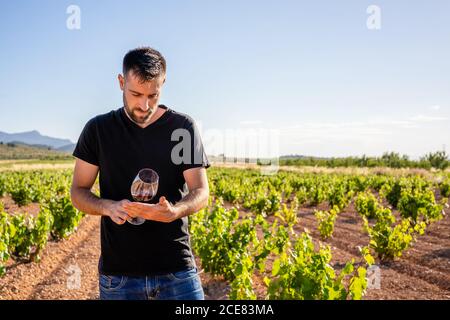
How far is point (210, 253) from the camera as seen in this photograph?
6.57m

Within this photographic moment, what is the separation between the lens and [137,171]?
7.32 feet

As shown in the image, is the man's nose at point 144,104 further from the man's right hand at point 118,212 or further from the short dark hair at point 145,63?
the man's right hand at point 118,212

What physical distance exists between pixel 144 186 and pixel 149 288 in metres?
0.53

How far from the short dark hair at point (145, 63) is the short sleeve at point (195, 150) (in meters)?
0.32

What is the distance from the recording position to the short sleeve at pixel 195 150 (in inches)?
88.9

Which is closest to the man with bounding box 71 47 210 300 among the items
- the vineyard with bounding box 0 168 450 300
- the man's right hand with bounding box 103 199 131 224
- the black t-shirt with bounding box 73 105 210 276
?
the black t-shirt with bounding box 73 105 210 276

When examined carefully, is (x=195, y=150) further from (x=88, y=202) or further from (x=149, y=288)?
(x=149, y=288)

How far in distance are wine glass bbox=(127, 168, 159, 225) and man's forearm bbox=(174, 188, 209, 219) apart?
0.15 meters

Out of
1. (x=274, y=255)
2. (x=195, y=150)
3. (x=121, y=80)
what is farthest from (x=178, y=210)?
(x=274, y=255)

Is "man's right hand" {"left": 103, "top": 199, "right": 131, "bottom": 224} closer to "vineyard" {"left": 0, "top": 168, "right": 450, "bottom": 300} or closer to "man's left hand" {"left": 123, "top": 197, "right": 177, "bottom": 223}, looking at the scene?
"man's left hand" {"left": 123, "top": 197, "right": 177, "bottom": 223}

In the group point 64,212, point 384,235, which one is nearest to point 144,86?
point 384,235

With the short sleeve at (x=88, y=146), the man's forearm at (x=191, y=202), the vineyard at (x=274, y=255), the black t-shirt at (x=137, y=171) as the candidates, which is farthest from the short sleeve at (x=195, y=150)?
the vineyard at (x=274, y=255)

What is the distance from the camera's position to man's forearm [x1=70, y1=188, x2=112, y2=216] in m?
2.11
